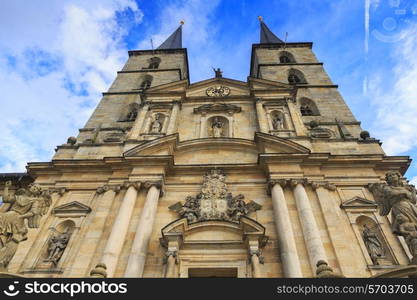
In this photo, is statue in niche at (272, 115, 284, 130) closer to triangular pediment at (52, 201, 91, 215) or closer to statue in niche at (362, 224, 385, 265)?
statue in niche at (362, 224, 385, 265)

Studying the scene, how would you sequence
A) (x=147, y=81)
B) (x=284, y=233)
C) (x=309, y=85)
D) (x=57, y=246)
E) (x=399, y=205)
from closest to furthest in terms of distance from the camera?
1. (x=399, y=205)
2. (x=284, y=233)
3. (x=57, y=246)
4. (x=309, y=85)
5. (x=147, y=81)

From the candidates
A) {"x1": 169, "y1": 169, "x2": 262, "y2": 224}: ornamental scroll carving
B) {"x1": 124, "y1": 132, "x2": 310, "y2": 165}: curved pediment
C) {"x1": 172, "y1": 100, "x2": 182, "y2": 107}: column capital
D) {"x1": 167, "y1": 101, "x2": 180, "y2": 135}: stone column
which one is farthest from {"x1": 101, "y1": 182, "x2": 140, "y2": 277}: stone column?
{"x1": 172, "y1": 100, "x2": 182, "y2": 107}: column capital

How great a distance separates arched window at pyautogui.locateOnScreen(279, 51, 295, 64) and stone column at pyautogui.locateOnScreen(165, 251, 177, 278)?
2094cm

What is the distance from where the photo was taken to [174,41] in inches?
1377

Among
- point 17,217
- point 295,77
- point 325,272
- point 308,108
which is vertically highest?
point 295,77

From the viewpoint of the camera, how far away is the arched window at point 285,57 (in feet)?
88.1

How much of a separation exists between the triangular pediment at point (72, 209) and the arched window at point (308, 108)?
42.3ft

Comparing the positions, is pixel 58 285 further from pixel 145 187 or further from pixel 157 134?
pixel 157 134

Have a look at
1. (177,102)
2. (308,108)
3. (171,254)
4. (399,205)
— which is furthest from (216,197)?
(308,108)

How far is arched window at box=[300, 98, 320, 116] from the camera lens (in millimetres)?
18909

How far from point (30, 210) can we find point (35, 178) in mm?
5069

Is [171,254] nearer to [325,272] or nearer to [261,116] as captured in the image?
[325,272]

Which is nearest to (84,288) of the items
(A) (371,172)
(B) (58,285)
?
(B) (58,285)

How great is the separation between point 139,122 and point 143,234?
718 cm
